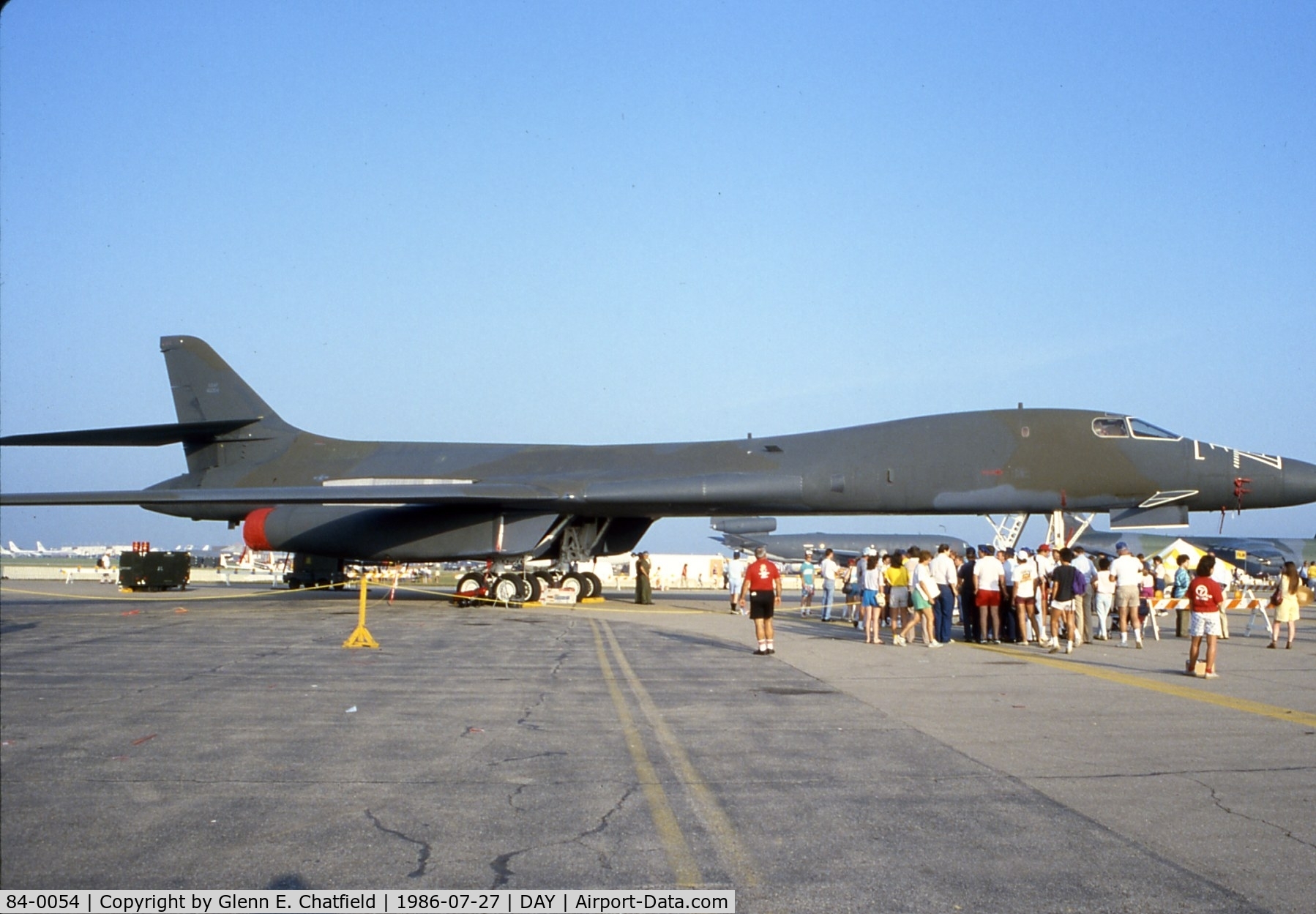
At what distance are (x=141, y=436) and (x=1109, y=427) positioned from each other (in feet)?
70.9

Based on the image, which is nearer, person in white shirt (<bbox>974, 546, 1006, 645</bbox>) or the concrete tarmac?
the concrete tarmac

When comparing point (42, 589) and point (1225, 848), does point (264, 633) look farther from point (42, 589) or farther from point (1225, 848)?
point (42, 589)

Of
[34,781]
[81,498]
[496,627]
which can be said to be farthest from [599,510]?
[34,781]

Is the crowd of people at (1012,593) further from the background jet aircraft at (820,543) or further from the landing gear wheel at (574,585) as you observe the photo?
the background jet aircraft at (820,543)

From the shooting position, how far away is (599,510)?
76.4ft

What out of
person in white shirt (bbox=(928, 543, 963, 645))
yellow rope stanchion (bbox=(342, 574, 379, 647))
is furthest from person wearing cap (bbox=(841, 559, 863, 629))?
yellow rope stanchion (bbox=(342, 574, 379, 647))

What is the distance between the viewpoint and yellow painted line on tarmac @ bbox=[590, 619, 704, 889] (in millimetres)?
4434

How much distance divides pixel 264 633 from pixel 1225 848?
13.6 m

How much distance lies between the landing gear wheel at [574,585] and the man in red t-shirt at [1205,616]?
1566 centimetres

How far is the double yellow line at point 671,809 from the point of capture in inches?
176

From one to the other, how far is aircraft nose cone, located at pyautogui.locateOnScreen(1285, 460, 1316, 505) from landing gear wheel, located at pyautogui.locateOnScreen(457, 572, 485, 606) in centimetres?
1649

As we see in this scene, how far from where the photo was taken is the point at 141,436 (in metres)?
26.2

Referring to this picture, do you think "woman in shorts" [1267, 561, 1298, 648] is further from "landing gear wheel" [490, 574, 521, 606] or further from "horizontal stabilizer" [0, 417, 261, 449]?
"horizontal stabilizer" [0, 417, 261, 449]

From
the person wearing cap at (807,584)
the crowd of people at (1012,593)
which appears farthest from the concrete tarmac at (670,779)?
the person wearing cap at (807,584)
